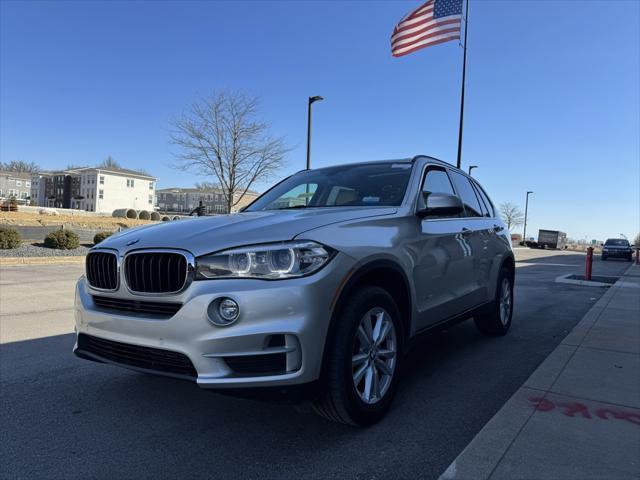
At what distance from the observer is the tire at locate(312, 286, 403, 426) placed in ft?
8.87

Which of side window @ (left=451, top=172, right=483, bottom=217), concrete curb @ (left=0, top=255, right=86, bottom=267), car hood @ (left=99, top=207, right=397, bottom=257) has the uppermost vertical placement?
side window @ (left=451, top=172, right=483, bottom=217)

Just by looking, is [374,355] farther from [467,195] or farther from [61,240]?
[61,240]

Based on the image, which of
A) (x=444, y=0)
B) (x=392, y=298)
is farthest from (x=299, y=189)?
(x=444, y=0)

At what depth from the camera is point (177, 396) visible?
3.63m

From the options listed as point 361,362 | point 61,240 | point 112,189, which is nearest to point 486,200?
point 361,362

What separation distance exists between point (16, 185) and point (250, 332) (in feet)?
455

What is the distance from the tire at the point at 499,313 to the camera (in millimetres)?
5488

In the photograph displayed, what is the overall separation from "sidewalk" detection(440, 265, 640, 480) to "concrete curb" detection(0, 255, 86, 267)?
15071 mm

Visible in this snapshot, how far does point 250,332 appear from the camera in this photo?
2.46 m

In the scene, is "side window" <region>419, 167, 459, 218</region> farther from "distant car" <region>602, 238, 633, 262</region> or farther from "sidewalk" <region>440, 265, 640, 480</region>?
"distant car" <region>602, 238, 633, 262</region>

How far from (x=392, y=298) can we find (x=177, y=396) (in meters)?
1.79

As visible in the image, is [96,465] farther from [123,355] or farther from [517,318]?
[517,318]

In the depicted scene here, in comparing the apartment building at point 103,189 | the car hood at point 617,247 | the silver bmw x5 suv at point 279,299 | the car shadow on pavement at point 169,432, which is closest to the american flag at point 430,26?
the silver bmw x5 suv at point 279,299

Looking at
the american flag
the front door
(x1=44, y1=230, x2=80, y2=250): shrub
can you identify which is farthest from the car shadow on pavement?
(x1=44, y1=230, x2=80, y2=250): shrub
